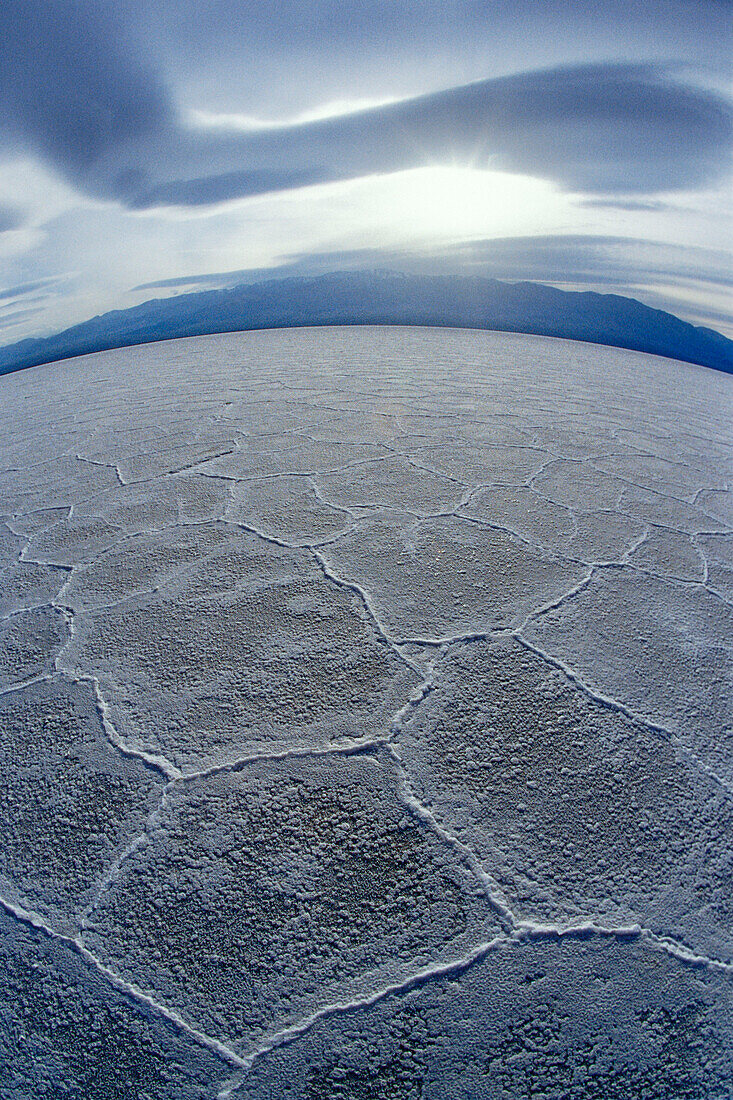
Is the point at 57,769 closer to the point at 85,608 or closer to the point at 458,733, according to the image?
the point at 85,608

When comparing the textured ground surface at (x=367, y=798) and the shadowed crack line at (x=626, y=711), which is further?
the shadowed crack line at (x=626, y=711)

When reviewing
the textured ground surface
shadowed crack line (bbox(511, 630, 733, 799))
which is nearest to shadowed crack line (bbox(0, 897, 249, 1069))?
the textured ground surface

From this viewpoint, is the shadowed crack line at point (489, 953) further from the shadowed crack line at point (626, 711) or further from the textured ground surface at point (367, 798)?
the shadowed crack line at point (626, 711)

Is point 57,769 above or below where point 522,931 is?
above

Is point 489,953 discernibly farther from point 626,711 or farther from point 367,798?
point 626,711

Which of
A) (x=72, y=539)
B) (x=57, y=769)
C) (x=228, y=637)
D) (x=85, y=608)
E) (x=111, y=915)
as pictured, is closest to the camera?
(x=111, y=915)

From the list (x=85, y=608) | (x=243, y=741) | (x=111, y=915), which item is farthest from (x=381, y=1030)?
(x=85, y=608)

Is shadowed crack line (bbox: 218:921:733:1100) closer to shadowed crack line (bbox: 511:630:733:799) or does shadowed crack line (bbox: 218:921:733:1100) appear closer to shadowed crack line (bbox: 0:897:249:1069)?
shadowed crack line (bbox: 0:897:249:1069)

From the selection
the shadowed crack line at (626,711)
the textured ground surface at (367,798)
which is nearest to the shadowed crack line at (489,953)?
the textured ground surface at (367,798)

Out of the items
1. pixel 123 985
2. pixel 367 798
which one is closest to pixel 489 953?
pixel 367 798
